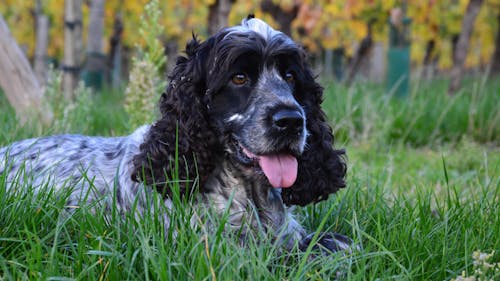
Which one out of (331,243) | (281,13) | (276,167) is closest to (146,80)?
(276,167)

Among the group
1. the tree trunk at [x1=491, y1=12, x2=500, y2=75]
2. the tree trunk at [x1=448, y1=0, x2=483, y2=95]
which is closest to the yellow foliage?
the tree trunk at [x1=491, y1=12, x2=500, y2=75]

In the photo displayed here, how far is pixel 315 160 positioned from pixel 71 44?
511 cm

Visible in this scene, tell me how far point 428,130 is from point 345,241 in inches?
189

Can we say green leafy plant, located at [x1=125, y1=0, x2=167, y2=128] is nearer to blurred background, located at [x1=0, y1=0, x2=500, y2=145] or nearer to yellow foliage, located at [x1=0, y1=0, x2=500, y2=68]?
blurred background, located at [x1=0, y1=0, x2=500, y2=145]

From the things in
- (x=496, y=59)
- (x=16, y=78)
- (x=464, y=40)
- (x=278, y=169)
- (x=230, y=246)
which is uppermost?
(x=464, y=40)

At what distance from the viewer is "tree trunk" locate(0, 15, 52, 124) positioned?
19.0 feet

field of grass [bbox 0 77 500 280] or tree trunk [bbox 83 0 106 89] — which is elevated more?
tree trunk [bbox 83 0 106 89]

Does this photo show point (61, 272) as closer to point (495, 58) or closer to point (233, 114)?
point (233, 114)

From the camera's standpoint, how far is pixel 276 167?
308 cm

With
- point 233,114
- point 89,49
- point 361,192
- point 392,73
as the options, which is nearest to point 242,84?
point 233,114

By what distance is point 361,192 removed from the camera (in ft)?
12.7

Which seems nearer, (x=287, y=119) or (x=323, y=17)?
(x=287, y=119)

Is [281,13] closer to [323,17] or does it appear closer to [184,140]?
[323,17]

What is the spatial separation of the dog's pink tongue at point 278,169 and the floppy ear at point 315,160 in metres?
0.23
